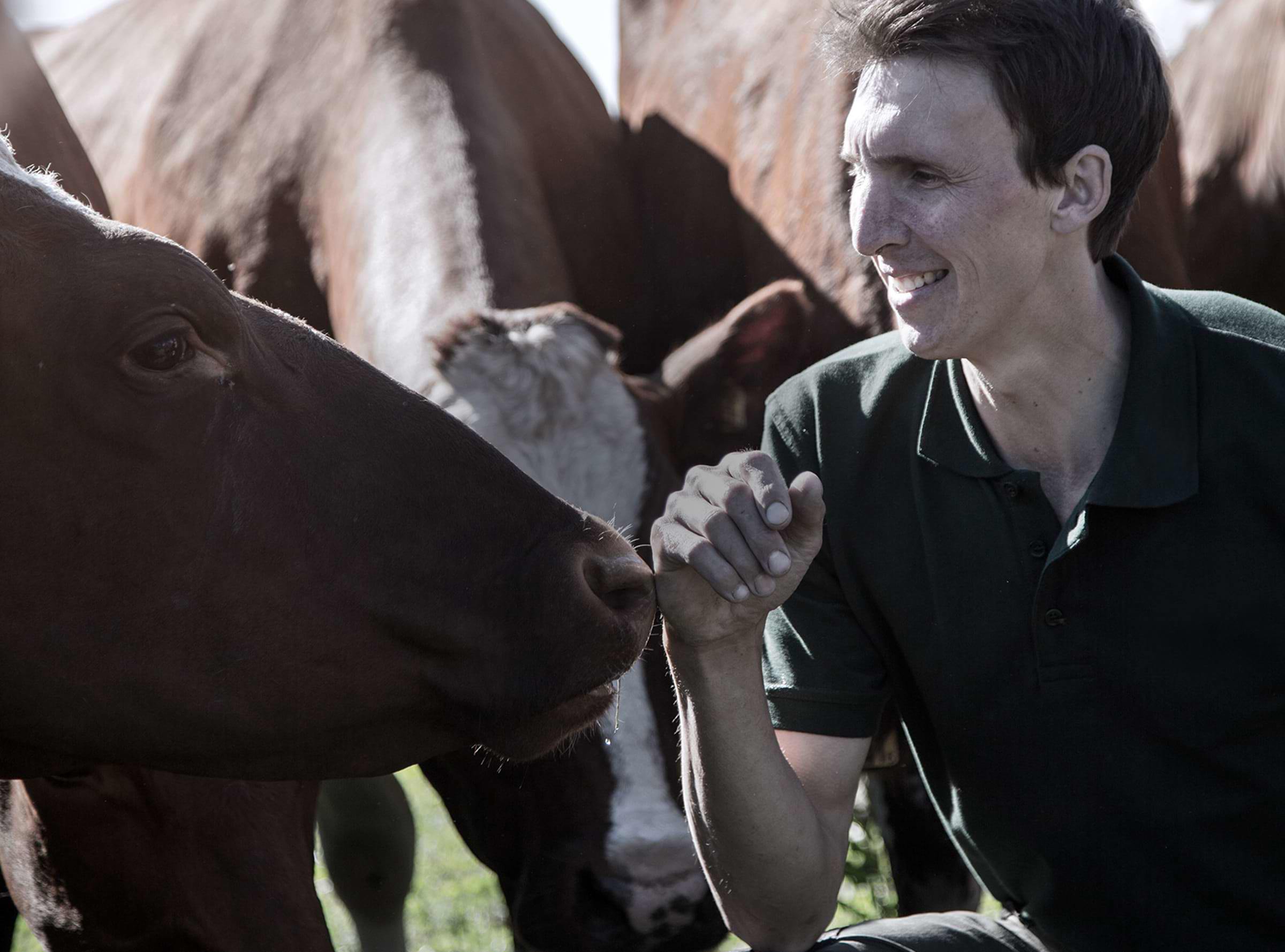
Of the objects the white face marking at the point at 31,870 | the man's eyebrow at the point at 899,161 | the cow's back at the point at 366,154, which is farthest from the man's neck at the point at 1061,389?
the white face marking at the point at 31,870

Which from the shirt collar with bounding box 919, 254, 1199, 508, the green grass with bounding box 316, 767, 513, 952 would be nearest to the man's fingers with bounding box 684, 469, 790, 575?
the shirt collar with bounding box 919, 254, 1199, 508

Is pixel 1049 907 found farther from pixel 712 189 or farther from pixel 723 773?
pixel 712 189

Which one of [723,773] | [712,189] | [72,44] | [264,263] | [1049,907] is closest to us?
[723,773]

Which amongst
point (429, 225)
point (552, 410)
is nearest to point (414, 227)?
point (429, 225)

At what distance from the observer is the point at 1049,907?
2.44 meters

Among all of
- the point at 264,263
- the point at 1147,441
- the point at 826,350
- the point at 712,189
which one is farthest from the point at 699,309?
the point at 1147,441

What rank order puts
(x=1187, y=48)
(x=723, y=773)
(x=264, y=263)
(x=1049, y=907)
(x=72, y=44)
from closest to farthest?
(x=723, y=773), (x=1049, y=907), (x=264, y=263), (x=1187, y=48), (x=72, y=44)

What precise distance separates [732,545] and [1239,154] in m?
4.24

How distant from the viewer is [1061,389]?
244 cm

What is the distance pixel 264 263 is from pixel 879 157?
2564mm

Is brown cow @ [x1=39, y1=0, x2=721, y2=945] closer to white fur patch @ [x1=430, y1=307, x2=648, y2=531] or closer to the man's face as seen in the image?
white fur patch @ [x1=430, y1=307, x2=648, y2=531]

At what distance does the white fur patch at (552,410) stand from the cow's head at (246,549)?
38.3 inches

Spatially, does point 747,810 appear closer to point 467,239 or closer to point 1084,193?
point 1084,193

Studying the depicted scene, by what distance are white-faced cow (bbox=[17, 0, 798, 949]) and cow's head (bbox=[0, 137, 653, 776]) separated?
→ 0.88m
